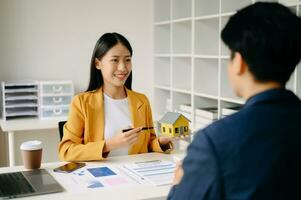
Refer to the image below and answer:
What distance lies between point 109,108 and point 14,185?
2.59 feet

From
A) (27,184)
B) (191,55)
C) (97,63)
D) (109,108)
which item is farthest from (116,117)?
(191,55)

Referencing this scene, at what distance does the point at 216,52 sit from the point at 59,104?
1.40m

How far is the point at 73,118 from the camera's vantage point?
2.19m

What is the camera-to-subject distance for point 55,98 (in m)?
3.55

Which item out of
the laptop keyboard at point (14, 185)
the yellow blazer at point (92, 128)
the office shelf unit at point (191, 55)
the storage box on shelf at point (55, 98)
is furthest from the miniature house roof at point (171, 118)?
the storage box on shelf at point (55, 98)

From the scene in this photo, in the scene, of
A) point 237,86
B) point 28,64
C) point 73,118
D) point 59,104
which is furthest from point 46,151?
point 237,86

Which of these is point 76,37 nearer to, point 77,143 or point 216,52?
point 216,52

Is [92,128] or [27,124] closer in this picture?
[92,128]

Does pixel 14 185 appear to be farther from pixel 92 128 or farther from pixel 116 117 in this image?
pixel 116 117

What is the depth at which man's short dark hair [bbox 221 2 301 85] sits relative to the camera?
2.88ft

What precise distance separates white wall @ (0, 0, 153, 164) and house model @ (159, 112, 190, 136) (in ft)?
6.63

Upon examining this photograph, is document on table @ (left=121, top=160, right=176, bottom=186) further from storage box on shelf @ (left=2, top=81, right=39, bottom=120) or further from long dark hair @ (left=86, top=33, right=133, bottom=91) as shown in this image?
storage box on shelf @ (left=2, top=81, right=39, bottom=120)

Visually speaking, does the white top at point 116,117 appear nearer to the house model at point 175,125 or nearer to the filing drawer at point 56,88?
the house model at point 175,125

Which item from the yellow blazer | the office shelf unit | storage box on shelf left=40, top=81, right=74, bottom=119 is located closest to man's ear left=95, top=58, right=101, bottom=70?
the yellow blazer
